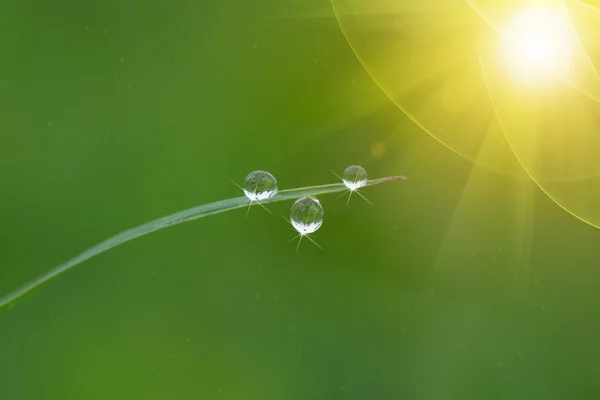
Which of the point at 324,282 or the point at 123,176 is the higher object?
the point at 123,176

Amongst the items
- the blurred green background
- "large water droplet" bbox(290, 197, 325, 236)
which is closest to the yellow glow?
the blurred green background

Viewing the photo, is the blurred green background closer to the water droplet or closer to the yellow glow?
the yellow glow

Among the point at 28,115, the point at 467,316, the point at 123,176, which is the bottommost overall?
the point at 467,316

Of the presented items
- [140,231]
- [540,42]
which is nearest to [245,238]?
[540,42]

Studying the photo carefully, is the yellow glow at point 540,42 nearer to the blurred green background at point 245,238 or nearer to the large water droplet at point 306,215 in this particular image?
the blurred green background at point 245,238

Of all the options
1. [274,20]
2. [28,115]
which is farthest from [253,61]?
[28,115]

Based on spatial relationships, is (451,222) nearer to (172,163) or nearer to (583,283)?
(583,283)

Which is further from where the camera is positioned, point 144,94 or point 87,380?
point 144,94
